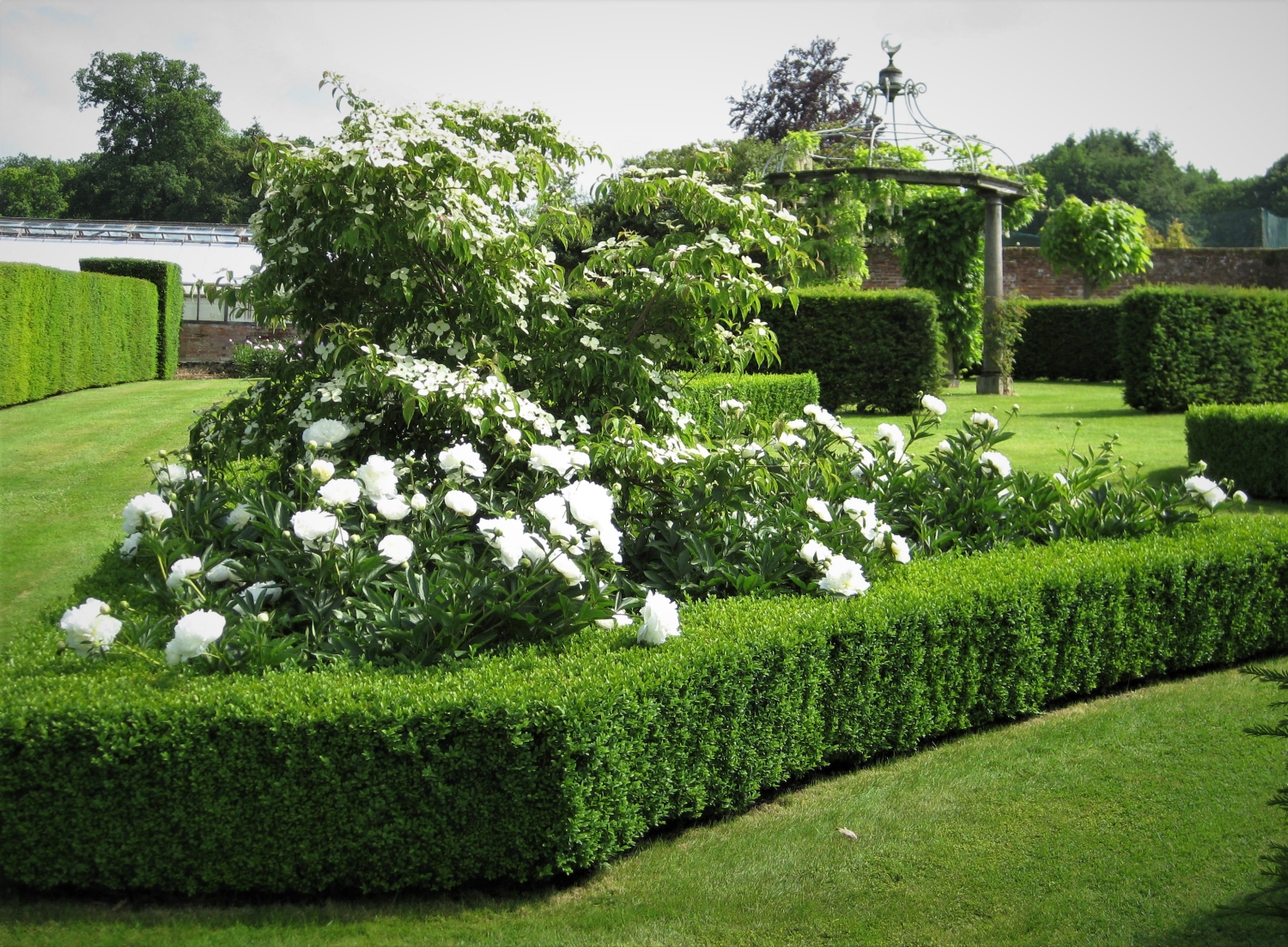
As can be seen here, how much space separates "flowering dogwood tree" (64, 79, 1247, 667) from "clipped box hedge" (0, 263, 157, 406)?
11149 mm

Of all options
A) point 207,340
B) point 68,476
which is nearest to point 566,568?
point 68,476

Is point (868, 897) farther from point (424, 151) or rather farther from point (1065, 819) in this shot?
point (424, 151)

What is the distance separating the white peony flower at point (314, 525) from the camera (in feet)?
11.9

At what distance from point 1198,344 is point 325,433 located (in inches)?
503

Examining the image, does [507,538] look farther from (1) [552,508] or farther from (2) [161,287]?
(2) [161,287]

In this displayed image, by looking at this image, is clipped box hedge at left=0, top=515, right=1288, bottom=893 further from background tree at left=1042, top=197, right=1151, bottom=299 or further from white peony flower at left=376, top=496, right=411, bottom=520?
background tree at left=1042, top=197, right=1151, bottom=299

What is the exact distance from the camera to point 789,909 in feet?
10.0

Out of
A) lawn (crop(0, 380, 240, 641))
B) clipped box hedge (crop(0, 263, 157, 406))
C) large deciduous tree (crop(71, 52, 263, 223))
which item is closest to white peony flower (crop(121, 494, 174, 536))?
lawn (crop(0, 380, 240, 641))

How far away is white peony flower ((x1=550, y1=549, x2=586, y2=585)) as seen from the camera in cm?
354

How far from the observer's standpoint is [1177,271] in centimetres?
2791

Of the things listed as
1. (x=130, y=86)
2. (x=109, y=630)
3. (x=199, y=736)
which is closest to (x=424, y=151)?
(x=109, y=630)

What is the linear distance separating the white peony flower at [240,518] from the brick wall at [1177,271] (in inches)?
885

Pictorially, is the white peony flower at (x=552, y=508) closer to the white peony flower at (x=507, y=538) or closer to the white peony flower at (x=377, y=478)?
the white peony flower at (x=507, y=538)

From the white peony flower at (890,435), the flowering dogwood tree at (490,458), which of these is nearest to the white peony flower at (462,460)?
the flowering dogwood tree at (490,458)
